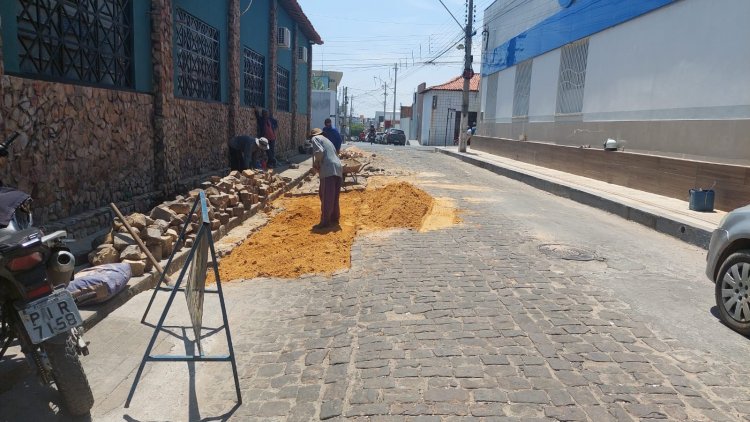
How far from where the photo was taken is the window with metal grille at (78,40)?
6023 millimetres

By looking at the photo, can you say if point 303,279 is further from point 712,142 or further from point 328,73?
point 328,73

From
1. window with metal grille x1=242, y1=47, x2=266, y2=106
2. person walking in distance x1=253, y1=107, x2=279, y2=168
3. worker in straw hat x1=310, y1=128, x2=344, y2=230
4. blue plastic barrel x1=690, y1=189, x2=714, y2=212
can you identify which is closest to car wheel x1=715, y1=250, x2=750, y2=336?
worker in straw hat x1=310, y1=128, x2=344, y2=230

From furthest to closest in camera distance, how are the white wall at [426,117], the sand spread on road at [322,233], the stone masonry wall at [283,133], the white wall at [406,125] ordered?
the white wall at [406,125], the white wall at [426,117], the stone masonry wall at [283,133], the sand spread on road at [322,233]

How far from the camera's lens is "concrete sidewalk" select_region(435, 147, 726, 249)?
28.4 feet

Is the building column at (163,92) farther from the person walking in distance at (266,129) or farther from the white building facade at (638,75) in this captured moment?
the white building facade at (638,75)

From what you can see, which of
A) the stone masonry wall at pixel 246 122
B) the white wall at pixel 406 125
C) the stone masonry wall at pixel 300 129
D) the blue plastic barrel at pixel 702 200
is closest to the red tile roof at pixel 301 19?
the stone masonry wall at pixel 300 129

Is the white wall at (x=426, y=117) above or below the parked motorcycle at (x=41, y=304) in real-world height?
above

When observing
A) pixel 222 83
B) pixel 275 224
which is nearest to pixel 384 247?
pixel 275 224

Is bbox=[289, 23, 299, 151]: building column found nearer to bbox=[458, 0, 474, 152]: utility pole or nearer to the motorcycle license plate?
bbox=[458, 0, 474, 152]: utility pole

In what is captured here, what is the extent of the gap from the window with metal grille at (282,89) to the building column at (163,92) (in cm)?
1170

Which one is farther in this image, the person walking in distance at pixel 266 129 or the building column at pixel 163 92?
the person walking in distance at pixel 266 129

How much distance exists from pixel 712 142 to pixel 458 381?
34.1ft

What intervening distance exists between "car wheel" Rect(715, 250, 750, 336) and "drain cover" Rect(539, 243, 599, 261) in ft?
6.54

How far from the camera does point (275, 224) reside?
8992mm
